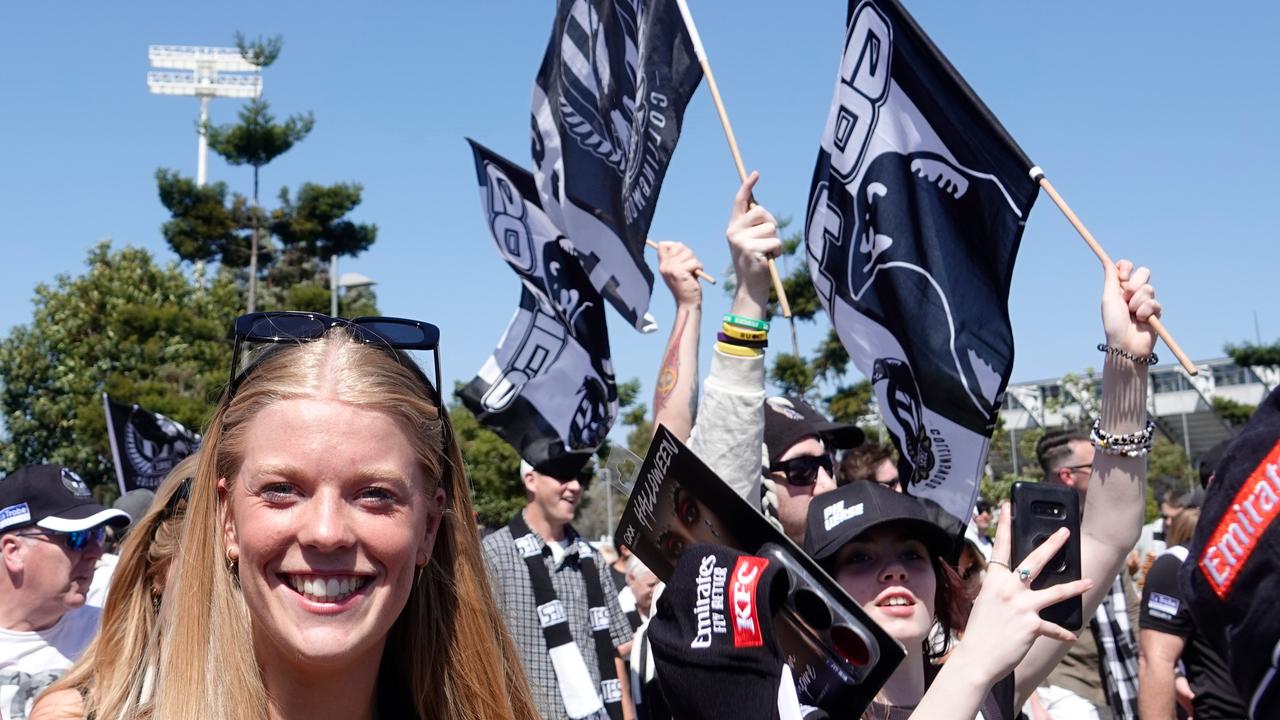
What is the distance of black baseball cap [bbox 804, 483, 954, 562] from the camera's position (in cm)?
328

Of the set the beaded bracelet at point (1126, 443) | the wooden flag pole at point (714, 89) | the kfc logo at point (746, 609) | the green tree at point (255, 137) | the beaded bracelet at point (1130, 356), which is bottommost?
the kfc logo at point (746, 609)

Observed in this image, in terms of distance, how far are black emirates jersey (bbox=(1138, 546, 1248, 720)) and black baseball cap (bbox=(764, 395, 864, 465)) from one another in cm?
177

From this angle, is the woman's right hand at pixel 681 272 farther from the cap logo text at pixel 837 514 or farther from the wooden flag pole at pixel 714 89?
the cap logo text at pixel 837 514

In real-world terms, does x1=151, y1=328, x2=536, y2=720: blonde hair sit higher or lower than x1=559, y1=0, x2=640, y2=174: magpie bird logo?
lower

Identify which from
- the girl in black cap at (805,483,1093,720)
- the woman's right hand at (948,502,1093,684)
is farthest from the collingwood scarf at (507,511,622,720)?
the woman's right hand at (948,502,1093,684)

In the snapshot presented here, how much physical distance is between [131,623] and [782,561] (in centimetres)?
150

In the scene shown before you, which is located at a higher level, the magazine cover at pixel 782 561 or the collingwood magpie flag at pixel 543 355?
the collingwood magpie flag at pixel 543 355

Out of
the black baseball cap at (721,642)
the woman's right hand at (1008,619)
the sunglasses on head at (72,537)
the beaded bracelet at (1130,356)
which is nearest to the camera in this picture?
the black baseball cap at (721,642)

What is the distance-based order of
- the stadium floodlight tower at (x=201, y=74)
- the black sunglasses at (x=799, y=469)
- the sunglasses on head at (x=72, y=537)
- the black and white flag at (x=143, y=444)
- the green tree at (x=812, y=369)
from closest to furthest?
the black sunglasses at (x=799, y=469), the sunglasses on head at (x=72, y=537), the black and white flag at (x=143, y=444), the green tree at (x=812, y=369), the stadium floodlight tower at (x=201, y=74)

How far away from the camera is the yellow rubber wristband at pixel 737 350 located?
11.3 feet

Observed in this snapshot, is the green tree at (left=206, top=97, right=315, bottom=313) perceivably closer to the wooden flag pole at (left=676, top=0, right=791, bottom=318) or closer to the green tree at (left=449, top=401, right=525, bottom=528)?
the green tree at (left=449, top=401, right=525, bottom=528)

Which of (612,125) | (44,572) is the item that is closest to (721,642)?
(44,572)

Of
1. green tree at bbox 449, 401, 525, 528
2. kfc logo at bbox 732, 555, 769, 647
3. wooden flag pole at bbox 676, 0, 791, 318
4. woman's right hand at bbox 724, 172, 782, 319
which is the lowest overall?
green tree at bbox 449, 401, 525, 528

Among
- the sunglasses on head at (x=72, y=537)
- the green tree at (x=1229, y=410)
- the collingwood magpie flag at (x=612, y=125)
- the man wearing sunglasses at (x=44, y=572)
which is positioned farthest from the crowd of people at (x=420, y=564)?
the green tree at (x=1229, y=410)
